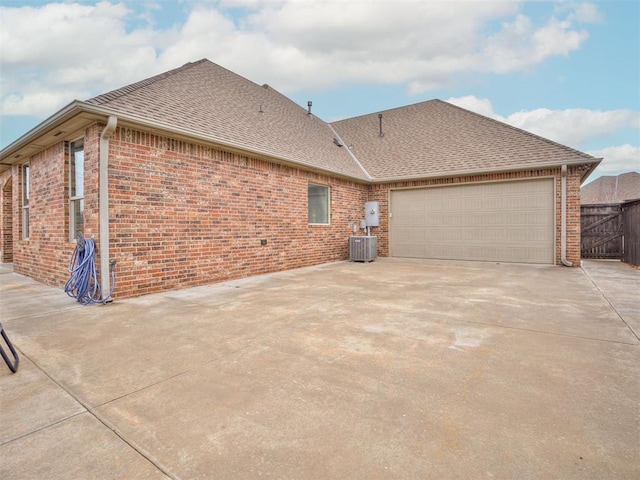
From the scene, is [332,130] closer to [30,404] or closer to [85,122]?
[85,122]

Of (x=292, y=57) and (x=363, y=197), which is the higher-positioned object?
(x=292, y=57)

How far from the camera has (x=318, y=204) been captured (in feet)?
33.8

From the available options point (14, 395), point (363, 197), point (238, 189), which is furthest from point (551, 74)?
point (14, 395)

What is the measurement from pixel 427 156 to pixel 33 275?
11.9 meters

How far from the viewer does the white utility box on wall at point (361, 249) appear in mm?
10625

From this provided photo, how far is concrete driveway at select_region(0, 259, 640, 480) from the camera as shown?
1597 millimetres

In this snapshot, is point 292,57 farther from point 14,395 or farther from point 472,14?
point 14,395

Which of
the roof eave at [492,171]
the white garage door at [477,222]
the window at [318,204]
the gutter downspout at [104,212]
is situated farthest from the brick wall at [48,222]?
the white garage door at [477,222]

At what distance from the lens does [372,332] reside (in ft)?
11.7

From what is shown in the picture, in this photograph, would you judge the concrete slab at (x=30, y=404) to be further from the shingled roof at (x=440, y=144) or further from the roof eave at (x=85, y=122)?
the shingled roof at (x=440, y=144)

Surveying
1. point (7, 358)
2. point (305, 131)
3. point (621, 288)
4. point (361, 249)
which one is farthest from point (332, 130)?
point (7, 358)

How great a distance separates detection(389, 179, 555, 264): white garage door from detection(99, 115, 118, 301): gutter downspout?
916 centimetres

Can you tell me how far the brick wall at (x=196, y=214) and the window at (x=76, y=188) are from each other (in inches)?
44.0

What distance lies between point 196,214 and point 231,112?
3474mm
